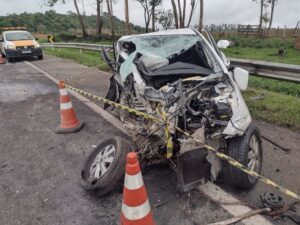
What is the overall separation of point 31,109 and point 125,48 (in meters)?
2.97

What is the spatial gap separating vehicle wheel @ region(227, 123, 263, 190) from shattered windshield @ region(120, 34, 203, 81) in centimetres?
158

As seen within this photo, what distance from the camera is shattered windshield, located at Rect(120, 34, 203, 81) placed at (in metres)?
4.33

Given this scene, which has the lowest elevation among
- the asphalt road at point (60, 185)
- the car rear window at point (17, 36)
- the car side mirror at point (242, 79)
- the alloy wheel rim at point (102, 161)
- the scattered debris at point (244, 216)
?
the asphalt road at point (60, 185)

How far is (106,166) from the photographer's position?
3500 millimetres

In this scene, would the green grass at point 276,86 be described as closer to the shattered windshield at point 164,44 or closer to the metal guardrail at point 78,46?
the shattered windshield at point 164,44

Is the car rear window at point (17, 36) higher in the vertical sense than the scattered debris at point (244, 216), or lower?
higher

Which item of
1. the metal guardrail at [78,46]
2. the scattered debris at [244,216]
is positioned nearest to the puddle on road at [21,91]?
the scattered debris at [244,216]

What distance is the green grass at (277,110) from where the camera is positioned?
5.29 metres

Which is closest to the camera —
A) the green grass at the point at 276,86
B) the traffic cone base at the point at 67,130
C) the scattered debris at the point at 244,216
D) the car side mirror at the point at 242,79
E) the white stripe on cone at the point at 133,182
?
the white stripe on cone at the point at 133,182

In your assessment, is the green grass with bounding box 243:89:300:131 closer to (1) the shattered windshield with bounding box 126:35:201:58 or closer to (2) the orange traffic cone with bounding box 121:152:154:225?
(1) the shattered windshield with bounding box 126:35:201:58

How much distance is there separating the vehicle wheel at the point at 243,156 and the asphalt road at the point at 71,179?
13 cm

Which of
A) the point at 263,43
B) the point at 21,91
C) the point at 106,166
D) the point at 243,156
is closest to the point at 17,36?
the point at 21,91

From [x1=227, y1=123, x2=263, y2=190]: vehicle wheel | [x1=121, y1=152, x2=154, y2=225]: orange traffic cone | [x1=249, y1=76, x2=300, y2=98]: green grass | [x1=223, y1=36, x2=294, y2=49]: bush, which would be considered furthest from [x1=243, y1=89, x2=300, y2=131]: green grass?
[x1=223, y1=36, x2=294, y2=49]: bush

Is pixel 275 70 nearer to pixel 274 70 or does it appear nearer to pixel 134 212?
pixel 274 70
